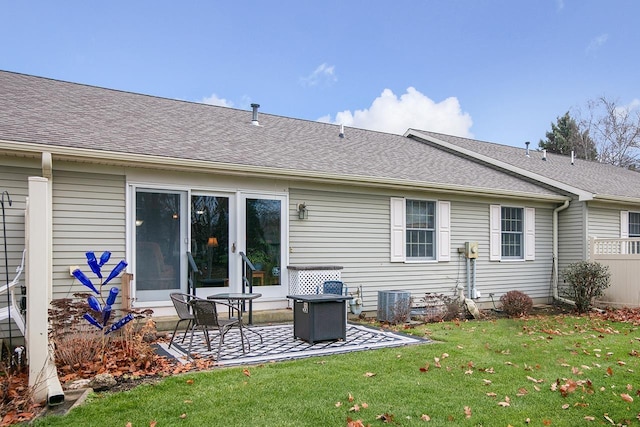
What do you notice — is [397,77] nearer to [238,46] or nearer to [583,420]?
[238,46]

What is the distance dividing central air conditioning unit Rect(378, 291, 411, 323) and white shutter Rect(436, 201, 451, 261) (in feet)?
6.93

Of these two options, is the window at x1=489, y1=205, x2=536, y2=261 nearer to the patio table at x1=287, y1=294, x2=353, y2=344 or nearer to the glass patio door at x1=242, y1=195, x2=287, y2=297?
the glass patio door at x1=242, y1=195, x2=287, y2=297

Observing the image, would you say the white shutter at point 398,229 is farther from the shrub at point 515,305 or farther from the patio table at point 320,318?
the patio table at point 320,318

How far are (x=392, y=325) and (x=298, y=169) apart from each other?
3082 mm

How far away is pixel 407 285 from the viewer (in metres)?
9.88

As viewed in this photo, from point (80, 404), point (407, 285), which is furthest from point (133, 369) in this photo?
point (407, 285)

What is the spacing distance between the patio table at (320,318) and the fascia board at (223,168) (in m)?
2.46

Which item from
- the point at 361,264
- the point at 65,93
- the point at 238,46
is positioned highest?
the point at 238,46

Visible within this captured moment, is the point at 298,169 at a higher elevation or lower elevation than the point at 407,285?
higher

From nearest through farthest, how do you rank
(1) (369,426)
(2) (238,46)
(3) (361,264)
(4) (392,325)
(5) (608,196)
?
(1) (369,426) → (4) (392,325) → (3) (361,264) → (5) (608,196) → (2) (238,46)

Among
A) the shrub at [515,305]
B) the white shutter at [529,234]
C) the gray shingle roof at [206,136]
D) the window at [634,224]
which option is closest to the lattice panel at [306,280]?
the gray shingle roof at [206,136]

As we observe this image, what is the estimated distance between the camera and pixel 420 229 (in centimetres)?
1020

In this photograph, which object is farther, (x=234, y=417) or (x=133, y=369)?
(x=133, y=369)

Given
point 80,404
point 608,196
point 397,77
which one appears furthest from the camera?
point 397,77
